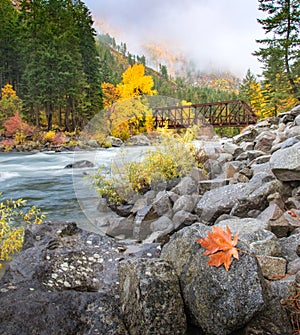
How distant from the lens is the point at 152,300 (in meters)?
1.36

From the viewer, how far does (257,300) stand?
138 centimetres

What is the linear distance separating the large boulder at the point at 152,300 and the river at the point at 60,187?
314 centimetres

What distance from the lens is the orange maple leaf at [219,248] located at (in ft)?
4.68

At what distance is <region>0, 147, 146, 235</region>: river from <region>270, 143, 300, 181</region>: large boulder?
2.65 meters

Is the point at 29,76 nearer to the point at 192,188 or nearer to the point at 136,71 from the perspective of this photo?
the point at 136,71

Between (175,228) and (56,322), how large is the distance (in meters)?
2.34

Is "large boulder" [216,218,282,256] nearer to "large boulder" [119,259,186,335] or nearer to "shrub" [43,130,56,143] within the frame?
"large boulder" [119,259,186,335]

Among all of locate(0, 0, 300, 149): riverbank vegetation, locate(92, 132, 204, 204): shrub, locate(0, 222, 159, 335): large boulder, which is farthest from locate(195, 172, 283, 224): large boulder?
locate(0, 0, 300, 149): riverbank vegetation

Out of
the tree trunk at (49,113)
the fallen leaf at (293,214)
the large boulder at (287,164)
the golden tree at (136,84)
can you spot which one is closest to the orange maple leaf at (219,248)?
the fallen leaf at (293,214)

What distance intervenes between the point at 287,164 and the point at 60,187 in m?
6.12

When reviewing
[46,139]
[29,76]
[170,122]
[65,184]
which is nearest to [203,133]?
[170,122]

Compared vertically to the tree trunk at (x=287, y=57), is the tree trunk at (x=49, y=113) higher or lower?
lower

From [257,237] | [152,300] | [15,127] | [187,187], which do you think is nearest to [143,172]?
[187,187]

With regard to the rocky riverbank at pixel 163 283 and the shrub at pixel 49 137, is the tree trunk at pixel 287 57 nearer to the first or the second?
the rocky riverbank at pixel 163 283
